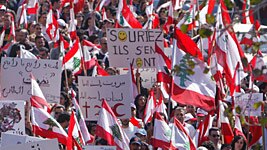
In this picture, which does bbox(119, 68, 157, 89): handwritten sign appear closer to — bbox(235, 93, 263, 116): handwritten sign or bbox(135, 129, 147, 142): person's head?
bbox(135, 129, 147, 142): person's head

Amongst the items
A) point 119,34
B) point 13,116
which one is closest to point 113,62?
point 119,34

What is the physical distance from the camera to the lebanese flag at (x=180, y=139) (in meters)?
11.9

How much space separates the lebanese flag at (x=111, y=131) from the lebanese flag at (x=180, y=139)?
1.76 ft

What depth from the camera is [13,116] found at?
11852mm

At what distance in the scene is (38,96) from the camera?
12.9m

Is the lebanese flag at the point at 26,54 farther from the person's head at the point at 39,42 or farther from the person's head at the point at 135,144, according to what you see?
the person's head at the point at 135,144

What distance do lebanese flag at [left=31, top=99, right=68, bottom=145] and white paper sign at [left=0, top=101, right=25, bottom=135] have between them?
25 cm

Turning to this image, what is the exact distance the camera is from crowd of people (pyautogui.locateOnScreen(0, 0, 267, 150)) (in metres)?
12.7

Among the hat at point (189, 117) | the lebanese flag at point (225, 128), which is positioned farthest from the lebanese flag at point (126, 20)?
the lebanese flag at point (225, 128)

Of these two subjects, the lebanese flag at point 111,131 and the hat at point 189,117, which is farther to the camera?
the hat at point 189,117

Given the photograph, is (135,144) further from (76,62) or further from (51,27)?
(51,27)

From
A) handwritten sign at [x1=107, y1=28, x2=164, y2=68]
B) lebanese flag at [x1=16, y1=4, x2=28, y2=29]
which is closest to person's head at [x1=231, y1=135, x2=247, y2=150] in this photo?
handwritten sign at [x1=107, y1=28, x2=164, y2=68]

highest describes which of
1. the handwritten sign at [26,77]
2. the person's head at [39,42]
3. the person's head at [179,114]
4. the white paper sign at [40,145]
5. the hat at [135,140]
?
the person's head at [39,42]

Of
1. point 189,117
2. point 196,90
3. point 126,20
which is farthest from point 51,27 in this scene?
point 196,90
